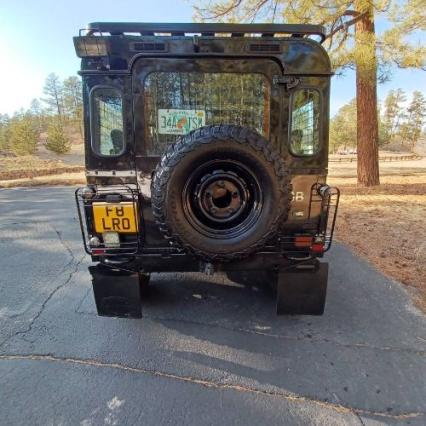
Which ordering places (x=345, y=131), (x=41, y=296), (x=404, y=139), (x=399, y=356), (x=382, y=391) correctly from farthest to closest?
(x=404, y=139) → (x=345, y=131) → (x=41, y=296) → (x=399, y=356) → (x=382, y=391)

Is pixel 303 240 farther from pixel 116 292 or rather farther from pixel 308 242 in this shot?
pixel 116 292

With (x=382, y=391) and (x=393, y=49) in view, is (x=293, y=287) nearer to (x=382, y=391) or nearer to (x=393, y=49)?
(x=382, y=391)

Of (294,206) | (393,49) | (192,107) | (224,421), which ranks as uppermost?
(393,49)

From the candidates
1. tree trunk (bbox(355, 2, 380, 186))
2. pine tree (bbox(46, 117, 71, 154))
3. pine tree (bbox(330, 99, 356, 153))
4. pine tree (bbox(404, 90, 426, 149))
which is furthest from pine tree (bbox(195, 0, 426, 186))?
pine tree (bbox(404, 90, 426, 149))

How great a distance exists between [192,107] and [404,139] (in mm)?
114034

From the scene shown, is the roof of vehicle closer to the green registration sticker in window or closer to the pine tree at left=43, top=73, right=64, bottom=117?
the green registration sticker in window

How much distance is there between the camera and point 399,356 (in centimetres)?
247

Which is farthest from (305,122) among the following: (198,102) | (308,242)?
(308,242)

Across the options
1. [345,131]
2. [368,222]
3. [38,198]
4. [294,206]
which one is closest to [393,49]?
[368,222]

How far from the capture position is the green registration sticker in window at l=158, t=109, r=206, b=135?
274 cm

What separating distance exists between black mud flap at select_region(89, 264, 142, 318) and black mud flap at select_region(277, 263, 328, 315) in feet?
4.64

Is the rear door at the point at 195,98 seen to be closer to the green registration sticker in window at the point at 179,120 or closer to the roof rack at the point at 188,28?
the green registration sticker in window at the point at 179,120

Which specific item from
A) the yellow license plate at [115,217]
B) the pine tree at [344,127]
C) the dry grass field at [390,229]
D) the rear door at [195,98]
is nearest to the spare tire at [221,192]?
the yellow license plate at [115,217]

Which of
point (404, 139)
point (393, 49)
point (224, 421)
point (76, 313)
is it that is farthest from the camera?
point (404, 139)
